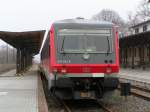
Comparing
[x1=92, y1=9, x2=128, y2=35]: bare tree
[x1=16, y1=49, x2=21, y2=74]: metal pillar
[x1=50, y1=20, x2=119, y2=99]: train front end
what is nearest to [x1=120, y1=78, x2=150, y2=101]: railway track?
[x1=50, y1=20, x2=119, y2=99]: train front end

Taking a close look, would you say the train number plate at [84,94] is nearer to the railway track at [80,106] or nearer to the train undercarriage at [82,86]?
the train undercarriage at [82,86]

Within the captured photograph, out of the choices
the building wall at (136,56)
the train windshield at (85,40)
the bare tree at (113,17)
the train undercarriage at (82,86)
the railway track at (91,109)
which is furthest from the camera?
the bare tree at (113,17)

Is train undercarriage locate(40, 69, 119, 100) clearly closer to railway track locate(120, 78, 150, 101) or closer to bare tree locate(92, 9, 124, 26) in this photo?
railway track locate(120, 78, 150, 101)

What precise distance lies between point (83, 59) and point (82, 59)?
3 centimetres

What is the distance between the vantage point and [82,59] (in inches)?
545

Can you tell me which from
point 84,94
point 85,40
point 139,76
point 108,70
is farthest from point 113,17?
point 84,94

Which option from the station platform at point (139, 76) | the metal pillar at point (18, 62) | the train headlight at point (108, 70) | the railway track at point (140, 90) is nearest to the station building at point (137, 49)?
the station platform at point (139, 76)

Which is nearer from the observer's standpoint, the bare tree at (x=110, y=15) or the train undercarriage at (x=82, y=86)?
the train undercarriage at (x=82, y=86)

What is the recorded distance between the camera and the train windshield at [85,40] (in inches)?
553

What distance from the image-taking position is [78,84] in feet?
44.9

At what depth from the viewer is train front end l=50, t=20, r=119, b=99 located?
1362cm

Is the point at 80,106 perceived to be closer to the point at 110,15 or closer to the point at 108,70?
the point at 108,70

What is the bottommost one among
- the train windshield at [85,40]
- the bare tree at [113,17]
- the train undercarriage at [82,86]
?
the train undercarriage at [82,86]

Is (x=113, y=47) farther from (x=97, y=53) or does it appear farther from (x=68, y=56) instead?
(x=68, y=56)
